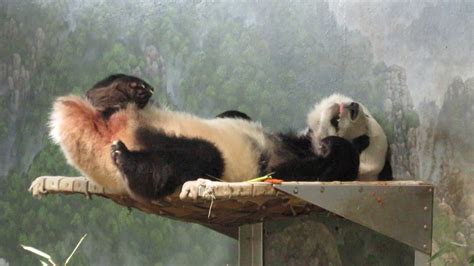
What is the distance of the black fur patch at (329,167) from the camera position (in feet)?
10.1

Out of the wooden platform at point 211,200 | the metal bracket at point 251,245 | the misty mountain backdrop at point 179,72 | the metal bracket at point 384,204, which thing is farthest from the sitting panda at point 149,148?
the metal bracket at point 251,245

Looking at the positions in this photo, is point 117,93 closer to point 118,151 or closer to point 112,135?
point 112,135

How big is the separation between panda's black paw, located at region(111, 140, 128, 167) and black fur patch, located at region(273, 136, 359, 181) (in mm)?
684

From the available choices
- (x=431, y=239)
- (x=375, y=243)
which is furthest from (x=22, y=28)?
(x=431, y=239)

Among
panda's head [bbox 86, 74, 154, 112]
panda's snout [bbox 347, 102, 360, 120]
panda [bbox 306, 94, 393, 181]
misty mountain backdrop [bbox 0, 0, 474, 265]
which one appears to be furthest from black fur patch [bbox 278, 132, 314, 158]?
panda's head [bbox 86, 74, 154, 112]

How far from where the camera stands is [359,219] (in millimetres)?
2854

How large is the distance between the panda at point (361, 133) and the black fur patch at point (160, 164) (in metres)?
0.71

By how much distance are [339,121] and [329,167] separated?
1.35 feet

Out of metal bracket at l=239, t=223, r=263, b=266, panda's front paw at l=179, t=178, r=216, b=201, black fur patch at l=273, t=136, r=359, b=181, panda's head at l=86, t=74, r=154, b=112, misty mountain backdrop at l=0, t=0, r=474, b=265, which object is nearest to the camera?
panda's front paw at l=179, t=178, r=216, b=201

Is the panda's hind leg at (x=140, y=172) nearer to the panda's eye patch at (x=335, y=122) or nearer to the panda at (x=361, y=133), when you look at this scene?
the panda at (x=361, y=133)

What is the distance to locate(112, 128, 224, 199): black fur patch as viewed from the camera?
2.71 m

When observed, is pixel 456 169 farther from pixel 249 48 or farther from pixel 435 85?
pixel 249 48

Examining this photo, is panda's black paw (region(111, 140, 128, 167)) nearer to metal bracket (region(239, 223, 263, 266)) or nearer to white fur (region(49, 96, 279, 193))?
white fur (region(49, 96, 279, 193))

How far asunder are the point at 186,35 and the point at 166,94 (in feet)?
1.19
